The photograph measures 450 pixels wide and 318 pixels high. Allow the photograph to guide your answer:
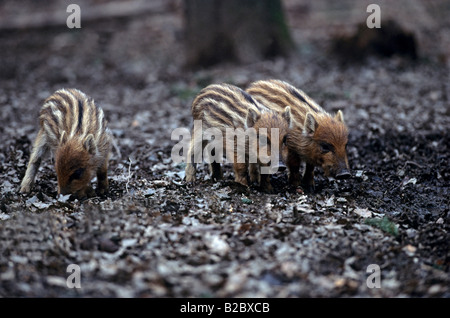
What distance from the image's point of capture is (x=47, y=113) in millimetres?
6234

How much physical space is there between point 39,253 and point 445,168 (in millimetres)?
4929

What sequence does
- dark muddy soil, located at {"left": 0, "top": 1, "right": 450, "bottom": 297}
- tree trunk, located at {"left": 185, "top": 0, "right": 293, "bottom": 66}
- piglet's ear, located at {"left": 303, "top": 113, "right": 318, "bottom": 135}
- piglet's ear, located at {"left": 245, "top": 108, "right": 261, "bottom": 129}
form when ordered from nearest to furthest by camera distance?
dark muddy soil, located at {"left": 0, "top": 1, "right": 450, "bottom": 297}
piglet's ear, located at {"left": 245, "top": 108, "right": 261, "bottom": 129}
piglet's ear, located at {"left": 303, "top": 113, "right": 318, "bottom": 135}
tree trunk, located at {"left": 185, "top": 0, "right": 293, "bottom": 66}

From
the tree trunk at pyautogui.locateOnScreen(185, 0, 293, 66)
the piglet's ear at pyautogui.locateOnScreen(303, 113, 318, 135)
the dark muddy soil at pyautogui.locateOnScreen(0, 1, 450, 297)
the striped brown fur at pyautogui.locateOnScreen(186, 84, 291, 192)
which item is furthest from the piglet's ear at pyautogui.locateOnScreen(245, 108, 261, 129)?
the tree trunk at pyautogui.locateOnScreen(185, 0, 293, 66)

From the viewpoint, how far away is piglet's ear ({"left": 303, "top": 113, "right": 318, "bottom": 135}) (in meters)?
5.80

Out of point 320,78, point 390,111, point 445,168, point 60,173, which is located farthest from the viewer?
point 320,78

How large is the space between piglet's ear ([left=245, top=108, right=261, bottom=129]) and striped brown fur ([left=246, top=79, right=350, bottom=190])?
604 millimetres

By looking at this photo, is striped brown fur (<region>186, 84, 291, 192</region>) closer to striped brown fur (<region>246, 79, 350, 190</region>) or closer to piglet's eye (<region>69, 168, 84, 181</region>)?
striped brown fur (<region>246, 79, 350, 190</region>)

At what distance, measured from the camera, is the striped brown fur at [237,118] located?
5.61 meters

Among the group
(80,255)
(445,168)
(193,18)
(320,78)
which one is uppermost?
(193,18)

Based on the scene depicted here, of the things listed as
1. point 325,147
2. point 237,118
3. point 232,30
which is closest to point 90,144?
point 237,118

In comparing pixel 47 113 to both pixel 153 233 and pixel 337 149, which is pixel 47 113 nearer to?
pixel 153 233

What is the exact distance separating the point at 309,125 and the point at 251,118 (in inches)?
28.3

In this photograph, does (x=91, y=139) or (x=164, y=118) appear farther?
(x=164, y=118)

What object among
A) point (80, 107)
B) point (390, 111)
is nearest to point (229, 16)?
point (390, 111)
